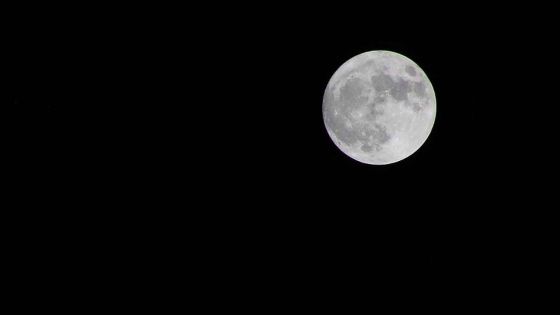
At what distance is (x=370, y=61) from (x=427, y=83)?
57 centimetres

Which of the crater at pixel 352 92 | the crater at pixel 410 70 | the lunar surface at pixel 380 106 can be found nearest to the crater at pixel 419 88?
the lunar surface at pixel 380 106

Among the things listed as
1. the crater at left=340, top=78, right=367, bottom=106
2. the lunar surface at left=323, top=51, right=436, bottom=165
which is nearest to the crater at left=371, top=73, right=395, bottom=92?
the lunar surface at left=323, top=51, right=436, bottom=165

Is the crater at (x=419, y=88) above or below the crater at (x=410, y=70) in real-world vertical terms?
below

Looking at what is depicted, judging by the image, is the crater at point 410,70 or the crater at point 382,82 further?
the crater at point 410,70

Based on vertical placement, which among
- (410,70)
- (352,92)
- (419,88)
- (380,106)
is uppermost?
(410,70)

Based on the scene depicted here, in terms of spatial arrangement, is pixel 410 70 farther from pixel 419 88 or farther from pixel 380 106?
pixel 380 106

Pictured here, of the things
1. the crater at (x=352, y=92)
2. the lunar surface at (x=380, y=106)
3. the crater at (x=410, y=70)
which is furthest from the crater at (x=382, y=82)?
the crater at (x=410, y=70)

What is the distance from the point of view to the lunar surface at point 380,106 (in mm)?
3668

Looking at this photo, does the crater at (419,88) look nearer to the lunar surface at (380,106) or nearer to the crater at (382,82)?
the lunar surface at (380,106)

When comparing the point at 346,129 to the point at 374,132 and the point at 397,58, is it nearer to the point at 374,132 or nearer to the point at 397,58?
the point at 374,132

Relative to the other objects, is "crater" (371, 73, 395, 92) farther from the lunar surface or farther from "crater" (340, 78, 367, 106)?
"crater" (340, 78, 367, 106)

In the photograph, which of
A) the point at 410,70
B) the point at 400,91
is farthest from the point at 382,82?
the point at 410,70

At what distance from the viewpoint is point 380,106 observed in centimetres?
364

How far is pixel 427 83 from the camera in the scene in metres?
3.91
